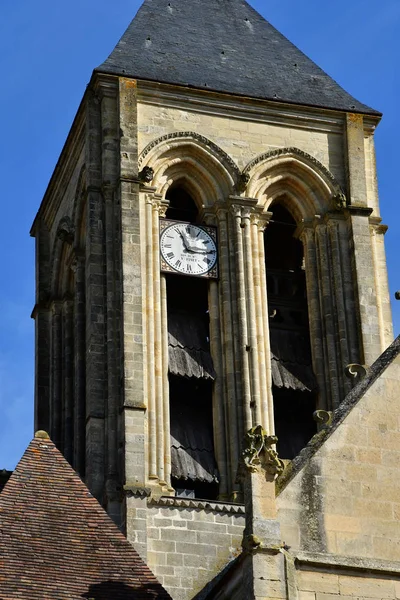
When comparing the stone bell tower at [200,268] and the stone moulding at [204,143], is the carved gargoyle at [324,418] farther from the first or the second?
the stone moulding at [204,143]

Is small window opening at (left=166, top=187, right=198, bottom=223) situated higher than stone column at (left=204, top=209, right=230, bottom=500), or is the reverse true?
small window opening at (left=166, top=187, right=198, bottom=223)

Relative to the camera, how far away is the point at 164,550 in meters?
25.3

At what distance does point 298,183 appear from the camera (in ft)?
99.3

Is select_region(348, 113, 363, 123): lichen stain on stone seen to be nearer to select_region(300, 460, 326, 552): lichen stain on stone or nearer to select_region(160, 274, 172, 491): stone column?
select_region(160, 274, 172, 491): stone column

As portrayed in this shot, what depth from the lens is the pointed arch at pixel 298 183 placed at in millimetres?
29953

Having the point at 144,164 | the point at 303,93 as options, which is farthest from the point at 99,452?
the point at 303,93

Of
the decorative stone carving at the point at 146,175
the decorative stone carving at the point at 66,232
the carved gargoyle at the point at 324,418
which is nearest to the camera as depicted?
the carved gargoyle at the point at 324,418

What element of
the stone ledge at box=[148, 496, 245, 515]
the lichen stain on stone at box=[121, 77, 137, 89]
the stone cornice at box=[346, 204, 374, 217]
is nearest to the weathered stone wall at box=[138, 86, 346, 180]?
the lichen stain on stone at box=[121, 77, 137, 89]

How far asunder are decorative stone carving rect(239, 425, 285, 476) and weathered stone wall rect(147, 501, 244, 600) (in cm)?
800

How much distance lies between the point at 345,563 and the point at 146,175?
12.8 meters

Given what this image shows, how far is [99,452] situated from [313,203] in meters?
5.57

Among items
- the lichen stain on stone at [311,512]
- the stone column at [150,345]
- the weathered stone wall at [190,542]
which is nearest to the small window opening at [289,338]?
the stone column at [150,345]

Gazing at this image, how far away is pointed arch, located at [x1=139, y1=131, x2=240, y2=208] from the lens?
29531 mm

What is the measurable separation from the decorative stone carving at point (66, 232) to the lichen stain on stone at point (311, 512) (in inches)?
535
